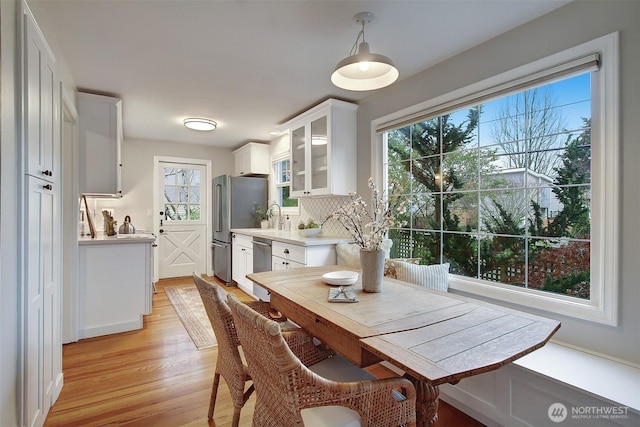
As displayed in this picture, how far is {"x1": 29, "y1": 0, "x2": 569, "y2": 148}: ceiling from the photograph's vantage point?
1866mm

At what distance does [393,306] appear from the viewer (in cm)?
148

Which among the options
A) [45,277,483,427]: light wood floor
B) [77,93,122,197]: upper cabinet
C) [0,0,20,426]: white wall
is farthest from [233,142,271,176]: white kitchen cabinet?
[0,0,20,426]: white wall

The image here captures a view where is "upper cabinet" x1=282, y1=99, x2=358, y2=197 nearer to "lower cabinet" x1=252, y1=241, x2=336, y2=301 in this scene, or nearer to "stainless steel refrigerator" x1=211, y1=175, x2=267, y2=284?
"lower cabinet" x1=252, y1=241, x2=336, y2=301

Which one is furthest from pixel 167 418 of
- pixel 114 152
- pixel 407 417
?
pixel 114 152

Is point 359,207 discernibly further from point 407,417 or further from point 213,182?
point 213,182

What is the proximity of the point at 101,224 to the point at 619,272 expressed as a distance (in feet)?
19.1

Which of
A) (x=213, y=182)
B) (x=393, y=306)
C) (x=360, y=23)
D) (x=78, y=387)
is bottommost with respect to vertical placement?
(x=78, y=387)

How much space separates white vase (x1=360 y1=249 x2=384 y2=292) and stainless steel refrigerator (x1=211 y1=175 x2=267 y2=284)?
3.65 meters

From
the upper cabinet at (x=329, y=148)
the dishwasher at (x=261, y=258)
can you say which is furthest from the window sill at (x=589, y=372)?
the dishwasher at (x=261, y=258)

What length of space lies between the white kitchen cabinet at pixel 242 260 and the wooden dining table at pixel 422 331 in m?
2.63

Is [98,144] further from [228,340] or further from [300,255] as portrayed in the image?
[228,340]

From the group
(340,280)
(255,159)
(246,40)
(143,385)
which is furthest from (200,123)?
(340,280)

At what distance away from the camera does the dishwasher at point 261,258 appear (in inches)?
148

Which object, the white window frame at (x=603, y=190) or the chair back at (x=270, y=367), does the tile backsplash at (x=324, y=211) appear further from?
the chair back at (x=270, y=367)
